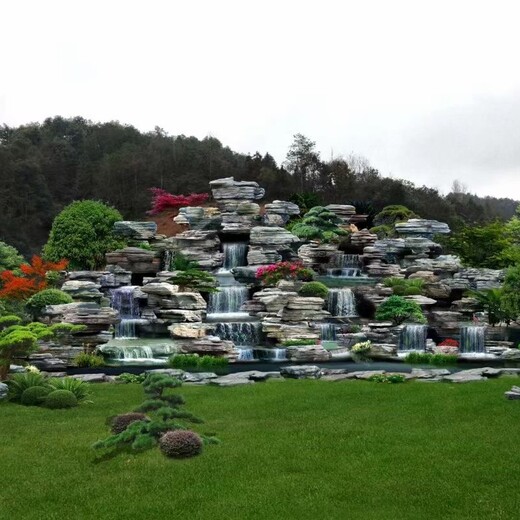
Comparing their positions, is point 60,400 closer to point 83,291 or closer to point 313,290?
point 83,291

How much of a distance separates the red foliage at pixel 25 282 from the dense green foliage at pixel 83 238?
578 cm

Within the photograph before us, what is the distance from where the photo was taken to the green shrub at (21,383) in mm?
13094

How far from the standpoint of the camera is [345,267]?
38.2 m

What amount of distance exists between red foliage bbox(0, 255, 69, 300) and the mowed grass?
1436 cm

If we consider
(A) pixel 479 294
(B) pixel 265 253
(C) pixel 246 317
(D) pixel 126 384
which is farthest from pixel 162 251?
(D) pixel 126 384

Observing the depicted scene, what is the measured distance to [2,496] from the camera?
750cm

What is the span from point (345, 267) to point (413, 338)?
12.1 metres

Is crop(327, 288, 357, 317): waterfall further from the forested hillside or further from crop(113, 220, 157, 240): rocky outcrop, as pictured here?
the forested hillside

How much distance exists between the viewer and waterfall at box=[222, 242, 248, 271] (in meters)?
37.3

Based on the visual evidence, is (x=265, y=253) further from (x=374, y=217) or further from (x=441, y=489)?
(x=441, y=489)

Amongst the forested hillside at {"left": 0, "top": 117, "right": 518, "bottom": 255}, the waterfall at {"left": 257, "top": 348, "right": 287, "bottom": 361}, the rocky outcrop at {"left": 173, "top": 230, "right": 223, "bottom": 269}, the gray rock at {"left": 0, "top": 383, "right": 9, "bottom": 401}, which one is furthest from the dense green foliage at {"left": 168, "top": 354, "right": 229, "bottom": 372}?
the forested hillside at {"left": 0, "top": 117, "right": 518, "bottom": 255}

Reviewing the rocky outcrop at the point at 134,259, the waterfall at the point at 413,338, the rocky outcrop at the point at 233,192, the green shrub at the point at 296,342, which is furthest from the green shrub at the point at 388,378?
the rocky outcrop at the point at 233,192

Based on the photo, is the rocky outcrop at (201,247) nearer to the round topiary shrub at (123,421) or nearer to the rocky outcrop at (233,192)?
the rocky outcrop at (233,192)

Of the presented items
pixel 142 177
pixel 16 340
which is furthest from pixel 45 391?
pixel 142 177
